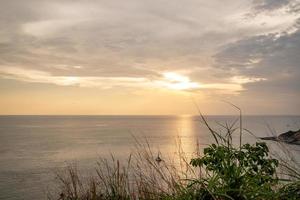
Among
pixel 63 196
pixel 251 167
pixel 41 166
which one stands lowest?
pixel 41 166

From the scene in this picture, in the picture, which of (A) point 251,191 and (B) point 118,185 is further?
(B) point 118,185

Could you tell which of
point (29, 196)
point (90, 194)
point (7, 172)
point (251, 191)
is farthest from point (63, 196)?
point (7, 172)

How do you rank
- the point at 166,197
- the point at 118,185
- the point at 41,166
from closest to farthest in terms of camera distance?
1. the point at 166,197
2. the point at 118,185
3. the point at 41,166

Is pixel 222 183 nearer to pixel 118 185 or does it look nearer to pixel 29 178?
pixel 118 185

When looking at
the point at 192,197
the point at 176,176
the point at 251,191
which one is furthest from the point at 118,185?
the point at 251,191

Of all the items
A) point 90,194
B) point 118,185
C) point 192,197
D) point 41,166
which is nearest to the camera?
point 192,197

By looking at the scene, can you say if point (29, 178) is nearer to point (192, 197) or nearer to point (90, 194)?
point (90, 194)

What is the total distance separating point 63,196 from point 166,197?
3.07m

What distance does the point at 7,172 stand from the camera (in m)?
43.2

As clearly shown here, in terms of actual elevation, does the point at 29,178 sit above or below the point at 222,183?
below

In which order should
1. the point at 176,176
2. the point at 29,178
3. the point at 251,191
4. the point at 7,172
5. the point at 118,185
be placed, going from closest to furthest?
the point at 251,191 < the point at 176,176 < the point at 118,185 < the point at 29,178 < the point at 7,172

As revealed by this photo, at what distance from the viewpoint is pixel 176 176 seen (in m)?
4.75

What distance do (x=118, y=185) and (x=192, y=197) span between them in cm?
212

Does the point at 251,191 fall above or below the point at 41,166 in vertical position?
above
